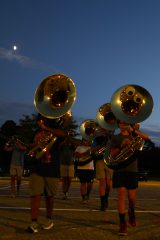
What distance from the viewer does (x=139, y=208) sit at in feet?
38.9

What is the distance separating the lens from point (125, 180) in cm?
855

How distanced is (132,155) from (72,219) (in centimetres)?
176

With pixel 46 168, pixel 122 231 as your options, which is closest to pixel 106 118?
pixel 46 168

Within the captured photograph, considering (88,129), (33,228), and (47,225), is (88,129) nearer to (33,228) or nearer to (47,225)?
(47,225)

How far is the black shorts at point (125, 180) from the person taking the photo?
8500 millimetres

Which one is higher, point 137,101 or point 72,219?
point 137,101

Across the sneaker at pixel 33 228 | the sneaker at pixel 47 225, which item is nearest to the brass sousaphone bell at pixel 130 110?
the sneaker at pixel 47 225

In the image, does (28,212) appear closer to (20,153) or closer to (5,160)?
(20,153)

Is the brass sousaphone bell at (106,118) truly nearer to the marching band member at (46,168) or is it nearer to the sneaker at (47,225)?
the marching band member at (46,168)

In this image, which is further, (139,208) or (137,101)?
(139,208)

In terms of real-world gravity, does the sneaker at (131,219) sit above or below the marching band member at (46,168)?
below

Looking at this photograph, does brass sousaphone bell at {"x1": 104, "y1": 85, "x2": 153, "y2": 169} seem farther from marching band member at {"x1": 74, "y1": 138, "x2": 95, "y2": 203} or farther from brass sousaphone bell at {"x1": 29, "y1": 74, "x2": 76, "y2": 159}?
marching band member at {"x1": 74, "y1": 138, "x2": 95, "y2": 203}

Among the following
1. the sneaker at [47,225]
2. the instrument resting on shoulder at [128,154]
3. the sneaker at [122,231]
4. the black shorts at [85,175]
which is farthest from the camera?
the black shorts at [85,175]

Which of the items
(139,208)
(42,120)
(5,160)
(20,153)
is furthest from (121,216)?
(5,160)
